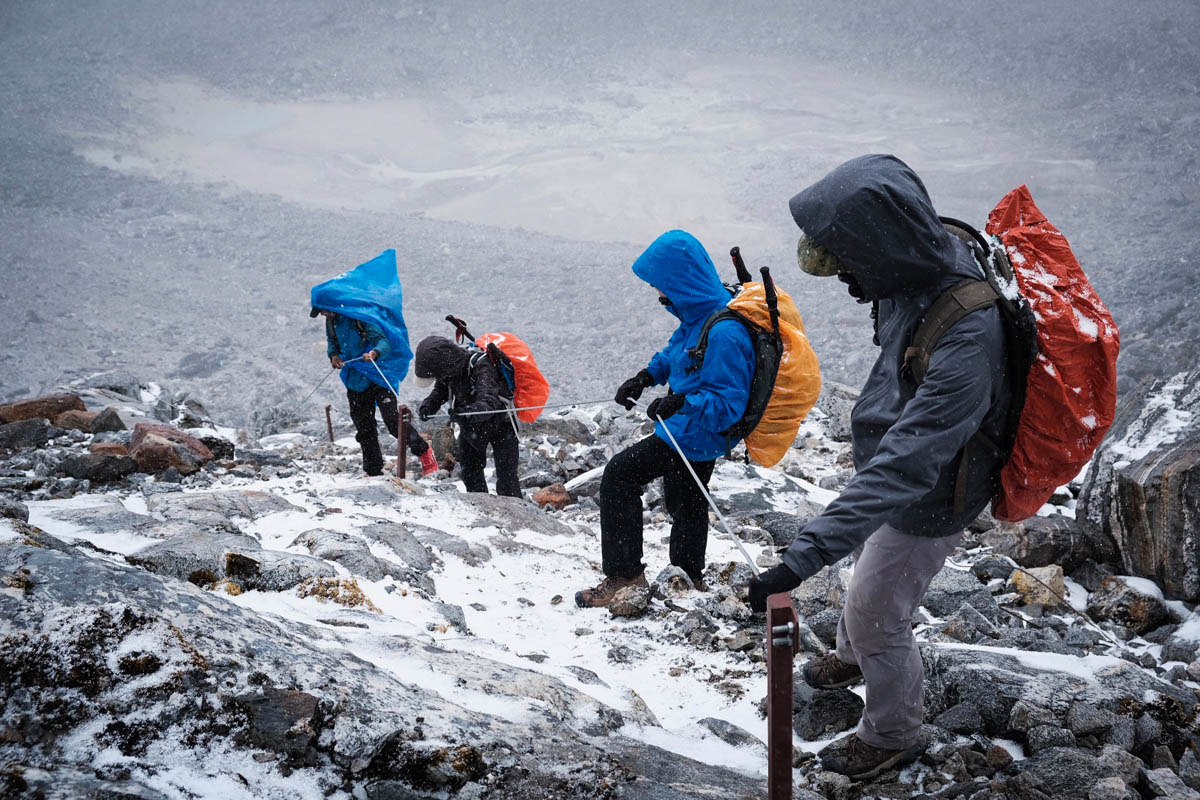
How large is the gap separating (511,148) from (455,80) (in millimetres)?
7175

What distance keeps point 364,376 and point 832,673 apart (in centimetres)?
510

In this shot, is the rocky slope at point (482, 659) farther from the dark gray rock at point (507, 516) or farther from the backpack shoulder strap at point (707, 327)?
the backpack shoulder strap at point (707, 327)

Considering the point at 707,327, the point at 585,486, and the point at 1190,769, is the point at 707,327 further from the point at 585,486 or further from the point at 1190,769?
the point at 585,486

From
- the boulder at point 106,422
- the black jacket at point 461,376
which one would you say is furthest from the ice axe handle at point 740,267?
the boulder at point 106,422

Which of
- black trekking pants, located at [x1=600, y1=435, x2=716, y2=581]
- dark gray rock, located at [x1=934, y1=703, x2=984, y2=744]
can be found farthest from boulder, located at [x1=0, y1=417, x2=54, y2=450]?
dark gray rock, located at [x1=934, y1=703, x2=984, y2=744]

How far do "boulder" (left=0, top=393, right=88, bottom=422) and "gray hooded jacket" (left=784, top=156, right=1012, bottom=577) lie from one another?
8.24m

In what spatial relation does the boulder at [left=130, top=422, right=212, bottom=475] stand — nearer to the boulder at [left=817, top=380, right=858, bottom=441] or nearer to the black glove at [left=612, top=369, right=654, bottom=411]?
the black glove at [left=612, top=369, right=654, bottom=411]

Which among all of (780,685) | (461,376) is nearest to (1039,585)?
(780,685)

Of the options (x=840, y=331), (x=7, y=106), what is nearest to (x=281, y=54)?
(x=7, y=106)

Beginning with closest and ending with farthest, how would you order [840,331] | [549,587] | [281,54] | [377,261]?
[549,587] → [377,261] → [840,331] → [281,54]

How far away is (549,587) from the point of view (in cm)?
455

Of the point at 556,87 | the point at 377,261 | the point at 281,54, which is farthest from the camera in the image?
the point at 281,54

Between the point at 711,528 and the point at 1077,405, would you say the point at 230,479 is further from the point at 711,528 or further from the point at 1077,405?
the point at 1077,405

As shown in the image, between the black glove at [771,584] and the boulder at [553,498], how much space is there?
4724mm
